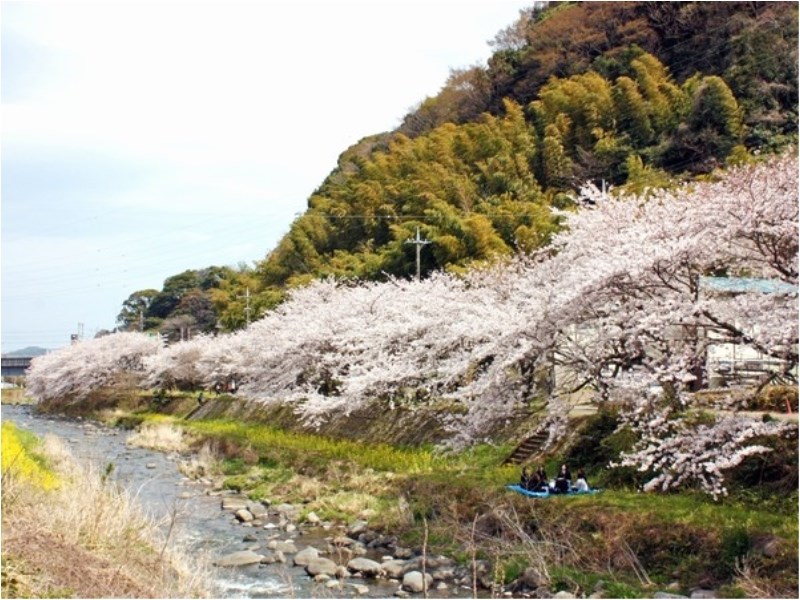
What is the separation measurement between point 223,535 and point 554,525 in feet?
22.1

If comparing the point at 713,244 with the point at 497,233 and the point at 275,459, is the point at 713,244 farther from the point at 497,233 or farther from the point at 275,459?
the point at 497,233

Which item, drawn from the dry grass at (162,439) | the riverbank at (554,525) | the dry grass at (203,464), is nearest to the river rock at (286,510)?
the riverbank at (554,525)

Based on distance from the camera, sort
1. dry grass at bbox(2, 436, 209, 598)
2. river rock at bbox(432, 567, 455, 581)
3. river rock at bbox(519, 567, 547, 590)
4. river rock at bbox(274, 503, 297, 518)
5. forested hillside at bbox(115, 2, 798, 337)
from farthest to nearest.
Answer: forested hillside at bbox(115, 2, 798, 337)
river rock at bbox(274, 503, 297, 518)
river rock at bbox(432, 567, 455, 581)
river rock at bbox(519, 567, 547, 590)
dry grass at bbox(2, 436, 209, 598)

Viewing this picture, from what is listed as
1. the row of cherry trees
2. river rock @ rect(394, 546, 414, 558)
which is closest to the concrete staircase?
the row of cherry trees

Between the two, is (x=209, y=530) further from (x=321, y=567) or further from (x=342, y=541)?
(x=321, y=567)

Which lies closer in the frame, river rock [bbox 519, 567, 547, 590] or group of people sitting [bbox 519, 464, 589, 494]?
river rock [bbox 519, 567, 547, 590]

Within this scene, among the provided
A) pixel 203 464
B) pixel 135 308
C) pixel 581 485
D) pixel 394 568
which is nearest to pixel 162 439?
pixel 203 464

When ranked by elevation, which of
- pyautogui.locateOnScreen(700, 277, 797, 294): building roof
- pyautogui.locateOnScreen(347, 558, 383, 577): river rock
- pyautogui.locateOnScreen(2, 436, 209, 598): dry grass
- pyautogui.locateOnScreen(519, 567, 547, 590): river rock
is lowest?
pyautogui.locateOnScreen(347, 558, 383, 577): river rock

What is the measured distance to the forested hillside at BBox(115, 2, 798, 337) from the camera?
1431 inches

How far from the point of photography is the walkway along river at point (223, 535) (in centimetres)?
1238

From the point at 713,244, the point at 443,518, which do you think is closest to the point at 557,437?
the point at 443,518

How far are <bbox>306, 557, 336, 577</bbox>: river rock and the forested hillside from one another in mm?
14916

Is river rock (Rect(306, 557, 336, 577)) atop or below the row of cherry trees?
below

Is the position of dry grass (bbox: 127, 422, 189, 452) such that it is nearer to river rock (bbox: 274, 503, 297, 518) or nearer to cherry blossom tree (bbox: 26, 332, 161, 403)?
river rock (bbox: 274, 503, 297, 518)
